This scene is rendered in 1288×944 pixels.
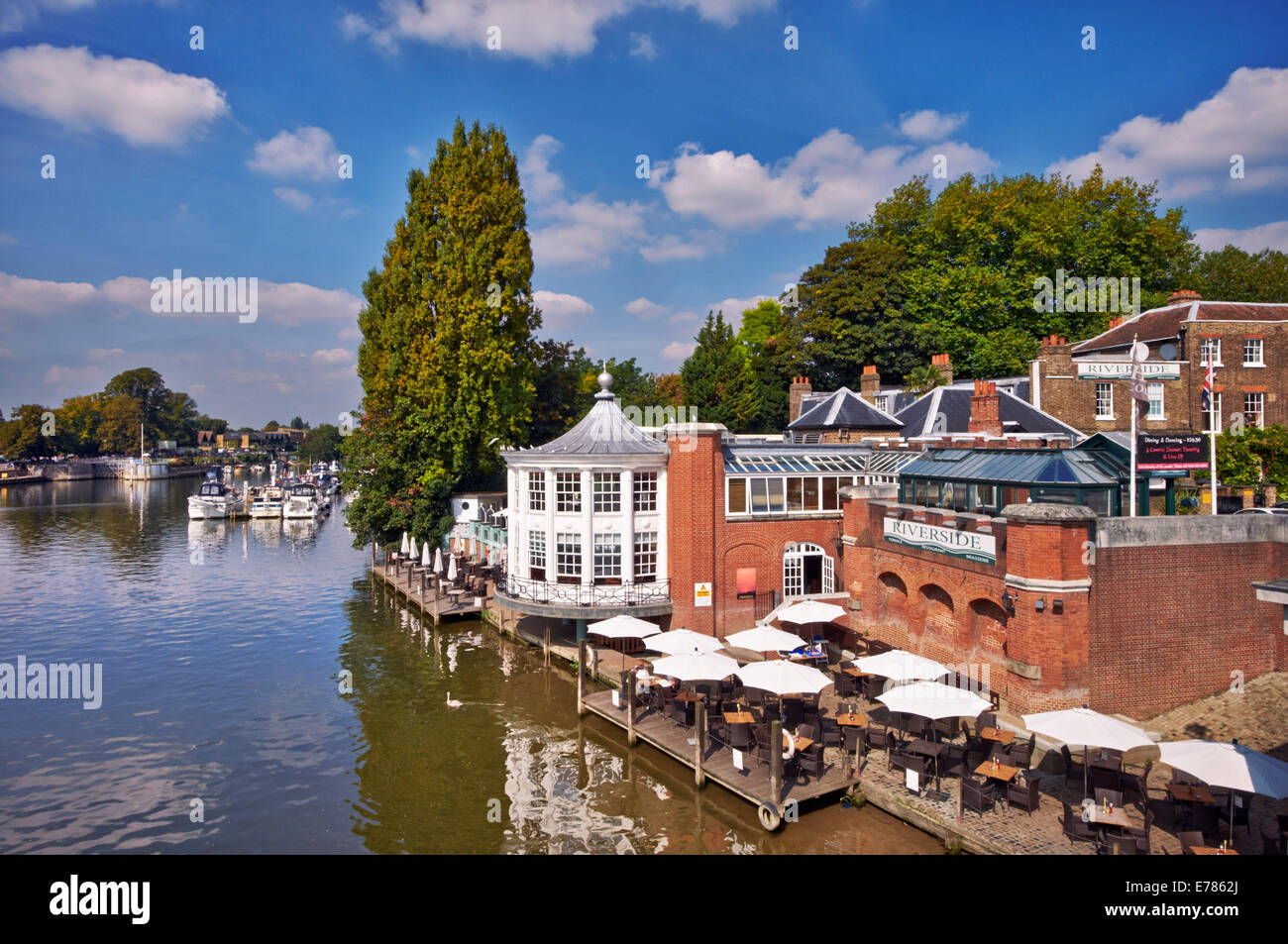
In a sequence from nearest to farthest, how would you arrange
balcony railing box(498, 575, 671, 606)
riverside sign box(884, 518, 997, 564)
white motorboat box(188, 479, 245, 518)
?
riverside sign box(884, 518, 997, 564) → balcony railing box(498, 575, 671, 606) → white motorboat box(188, 479, 245, 518)

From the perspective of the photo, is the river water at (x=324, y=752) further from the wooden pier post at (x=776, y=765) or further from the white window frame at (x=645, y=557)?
the white window frame at (x=645, y=557)

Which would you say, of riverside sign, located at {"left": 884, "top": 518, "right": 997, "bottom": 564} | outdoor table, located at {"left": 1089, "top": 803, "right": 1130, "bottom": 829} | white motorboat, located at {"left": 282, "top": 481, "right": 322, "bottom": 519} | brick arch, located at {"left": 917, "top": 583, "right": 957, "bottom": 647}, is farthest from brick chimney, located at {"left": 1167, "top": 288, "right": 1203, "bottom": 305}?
white motorboat, located at {"left": 282, "top": 481, "right": 322, "bottom": 519}

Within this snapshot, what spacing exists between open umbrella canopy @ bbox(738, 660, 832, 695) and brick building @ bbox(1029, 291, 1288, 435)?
79.3 ft

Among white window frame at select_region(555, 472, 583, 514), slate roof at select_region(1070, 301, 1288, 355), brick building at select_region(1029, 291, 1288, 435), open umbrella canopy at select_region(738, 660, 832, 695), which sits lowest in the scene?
open umbrella canopy at select_region(738, 660, 832, 695)

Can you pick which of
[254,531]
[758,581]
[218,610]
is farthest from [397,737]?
[254,531]

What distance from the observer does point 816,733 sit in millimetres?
18047

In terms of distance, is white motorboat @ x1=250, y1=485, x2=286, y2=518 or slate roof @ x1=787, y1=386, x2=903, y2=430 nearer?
slate roof @ x1=787, y1=386, x2=903, y2=430

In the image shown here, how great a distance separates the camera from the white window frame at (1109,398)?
118ft

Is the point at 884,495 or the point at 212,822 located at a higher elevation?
the point at 884,495

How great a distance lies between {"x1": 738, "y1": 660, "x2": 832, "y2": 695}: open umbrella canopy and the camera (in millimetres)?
17734

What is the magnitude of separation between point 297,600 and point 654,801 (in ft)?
102

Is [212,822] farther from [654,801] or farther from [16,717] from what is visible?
[16,717]

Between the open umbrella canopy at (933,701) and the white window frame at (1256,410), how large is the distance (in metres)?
29.7

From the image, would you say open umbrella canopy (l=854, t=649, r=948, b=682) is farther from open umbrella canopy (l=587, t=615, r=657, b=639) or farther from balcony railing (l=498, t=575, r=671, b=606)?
balcony railing (l=498, t=575, r=671, b=606)
